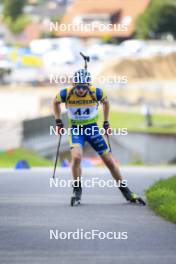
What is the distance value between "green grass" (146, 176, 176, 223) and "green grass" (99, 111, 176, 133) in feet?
140

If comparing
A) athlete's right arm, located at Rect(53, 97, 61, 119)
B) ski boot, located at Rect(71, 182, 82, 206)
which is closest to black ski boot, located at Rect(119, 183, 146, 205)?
ski boot, located at Rect(71, 182, 82, 206)

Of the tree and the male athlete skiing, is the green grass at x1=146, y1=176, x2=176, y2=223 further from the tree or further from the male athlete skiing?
the tree

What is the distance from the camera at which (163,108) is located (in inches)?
3221

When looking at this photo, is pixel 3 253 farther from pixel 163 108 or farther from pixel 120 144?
pixel 163 108

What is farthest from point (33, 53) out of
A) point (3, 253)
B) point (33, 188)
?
point (3, 253)

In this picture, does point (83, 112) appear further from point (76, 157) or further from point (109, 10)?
point (109, 10)

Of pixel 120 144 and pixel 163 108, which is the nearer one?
pixel 120 144

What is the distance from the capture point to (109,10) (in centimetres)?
11638

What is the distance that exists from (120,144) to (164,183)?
31986mm

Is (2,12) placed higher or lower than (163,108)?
higher

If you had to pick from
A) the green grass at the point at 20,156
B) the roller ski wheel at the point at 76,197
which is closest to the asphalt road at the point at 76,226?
the roller ski wheel at the point at 76,197

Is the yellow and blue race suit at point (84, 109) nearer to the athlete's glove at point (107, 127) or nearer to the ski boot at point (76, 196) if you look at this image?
the athlete's glove at point (107, 127)

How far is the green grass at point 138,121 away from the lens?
61.3 m

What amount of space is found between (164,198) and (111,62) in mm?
88860
